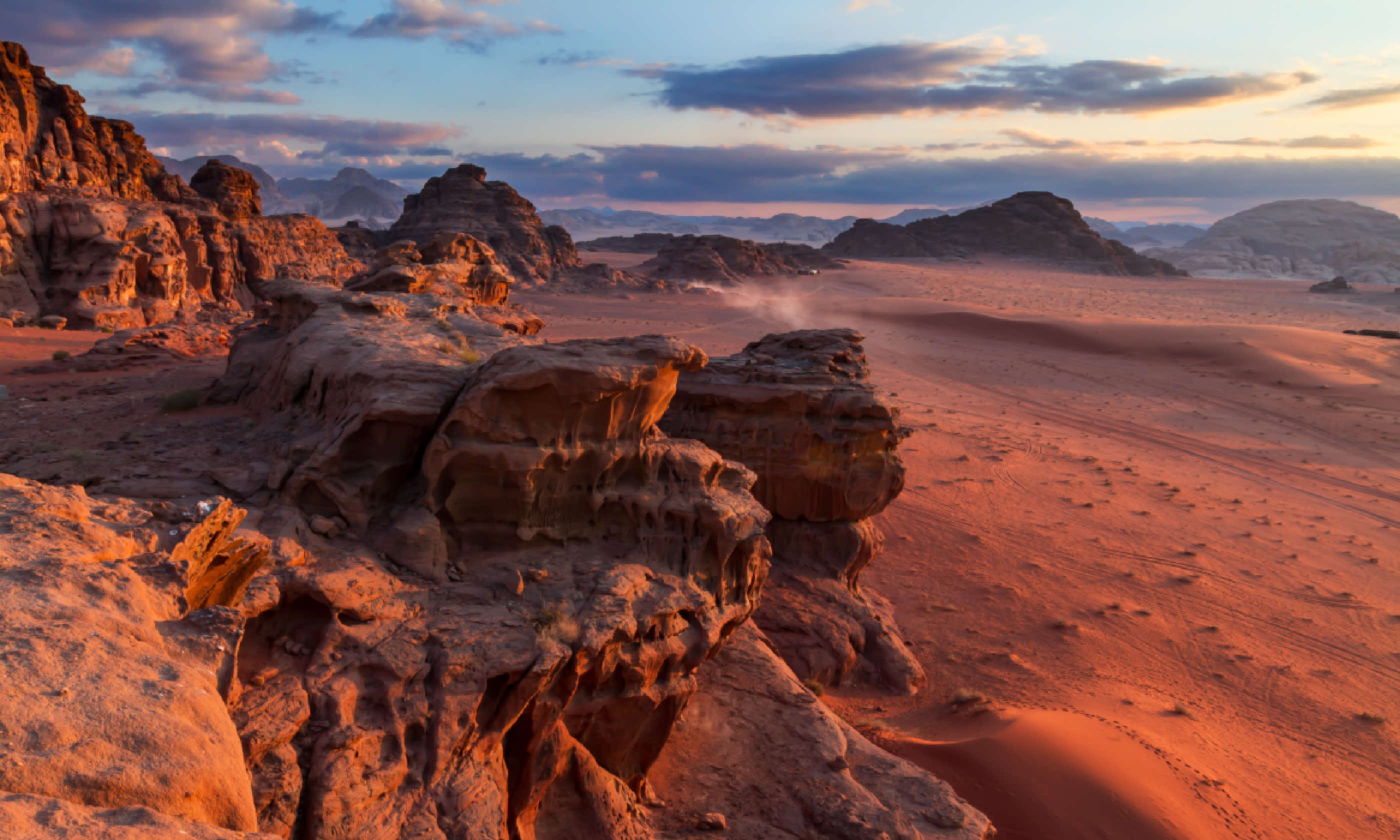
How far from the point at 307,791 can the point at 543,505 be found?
10.3 feet

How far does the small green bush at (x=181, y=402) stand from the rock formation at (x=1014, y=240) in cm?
11163

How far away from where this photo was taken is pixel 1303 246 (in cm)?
15675

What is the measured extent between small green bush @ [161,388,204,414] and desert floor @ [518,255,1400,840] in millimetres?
10285

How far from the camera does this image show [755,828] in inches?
284

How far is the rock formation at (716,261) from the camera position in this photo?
8000 cm

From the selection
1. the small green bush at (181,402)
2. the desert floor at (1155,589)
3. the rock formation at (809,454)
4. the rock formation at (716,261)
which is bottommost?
the desert floor at (1155,589)

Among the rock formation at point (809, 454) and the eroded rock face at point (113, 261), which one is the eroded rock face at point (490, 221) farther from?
the rock formation at point (809, 454)

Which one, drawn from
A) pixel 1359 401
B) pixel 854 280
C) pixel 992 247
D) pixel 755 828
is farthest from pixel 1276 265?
pixel 755 828

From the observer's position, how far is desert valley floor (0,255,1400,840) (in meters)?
9.12

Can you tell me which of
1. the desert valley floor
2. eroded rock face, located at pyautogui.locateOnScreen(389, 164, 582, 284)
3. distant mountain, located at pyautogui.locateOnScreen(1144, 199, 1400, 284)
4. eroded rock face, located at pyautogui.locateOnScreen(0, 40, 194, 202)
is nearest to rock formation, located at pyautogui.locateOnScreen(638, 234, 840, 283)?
eroded rock face, located at pyautogui.locateOnScreen(389, 164, 582, 284)

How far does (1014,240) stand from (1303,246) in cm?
8349

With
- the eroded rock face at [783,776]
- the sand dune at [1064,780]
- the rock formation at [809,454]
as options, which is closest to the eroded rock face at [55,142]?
the rock formation at [809,454]

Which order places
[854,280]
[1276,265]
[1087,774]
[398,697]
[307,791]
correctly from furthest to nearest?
1. [1276,265]
2. [854,280]
3. [1087,774]
4. [398,697]
5. [307,791]

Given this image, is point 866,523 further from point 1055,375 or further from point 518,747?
point 1055,375
